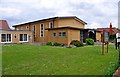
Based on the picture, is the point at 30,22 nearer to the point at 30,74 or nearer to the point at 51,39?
the point at 51,39

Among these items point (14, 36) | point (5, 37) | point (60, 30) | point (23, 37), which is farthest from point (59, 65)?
point (23, 37)

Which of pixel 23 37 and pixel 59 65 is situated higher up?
pixel 23 37

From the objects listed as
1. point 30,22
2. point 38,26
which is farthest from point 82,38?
point 30,22

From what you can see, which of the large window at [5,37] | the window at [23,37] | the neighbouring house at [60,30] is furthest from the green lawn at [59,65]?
the window at [23,37]

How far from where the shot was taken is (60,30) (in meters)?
37.4

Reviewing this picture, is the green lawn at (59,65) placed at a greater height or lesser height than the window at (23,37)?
lesser

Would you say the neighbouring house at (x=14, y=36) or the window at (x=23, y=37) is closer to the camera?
Result: the neighbouring house at (x=14, y=36)

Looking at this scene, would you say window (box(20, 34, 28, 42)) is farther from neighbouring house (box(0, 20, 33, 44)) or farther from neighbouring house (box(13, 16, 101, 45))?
neighbouring house (box(13, 16, 101, 45))

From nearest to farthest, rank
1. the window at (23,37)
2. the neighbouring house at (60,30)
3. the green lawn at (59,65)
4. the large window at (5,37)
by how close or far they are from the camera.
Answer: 1. the green lawn at (59,65)
2. the neighbouring house at (60,30)
3. the large window at (5,37)
4. the window at (23,37)

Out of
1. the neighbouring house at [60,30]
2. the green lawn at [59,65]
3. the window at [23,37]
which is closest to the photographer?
the green lawn at [59,65]

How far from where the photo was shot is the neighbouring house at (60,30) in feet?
120

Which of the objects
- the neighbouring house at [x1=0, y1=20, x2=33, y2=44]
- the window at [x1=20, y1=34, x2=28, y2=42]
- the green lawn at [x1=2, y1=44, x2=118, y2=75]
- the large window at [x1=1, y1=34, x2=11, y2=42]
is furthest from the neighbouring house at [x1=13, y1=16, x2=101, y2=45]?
the green lawn at [x1=2, y1=44, x2=118, y2=75]

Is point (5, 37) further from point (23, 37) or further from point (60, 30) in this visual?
point (60, 30)

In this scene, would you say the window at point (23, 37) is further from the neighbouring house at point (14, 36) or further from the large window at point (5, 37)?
the large window at point (5, 37)
